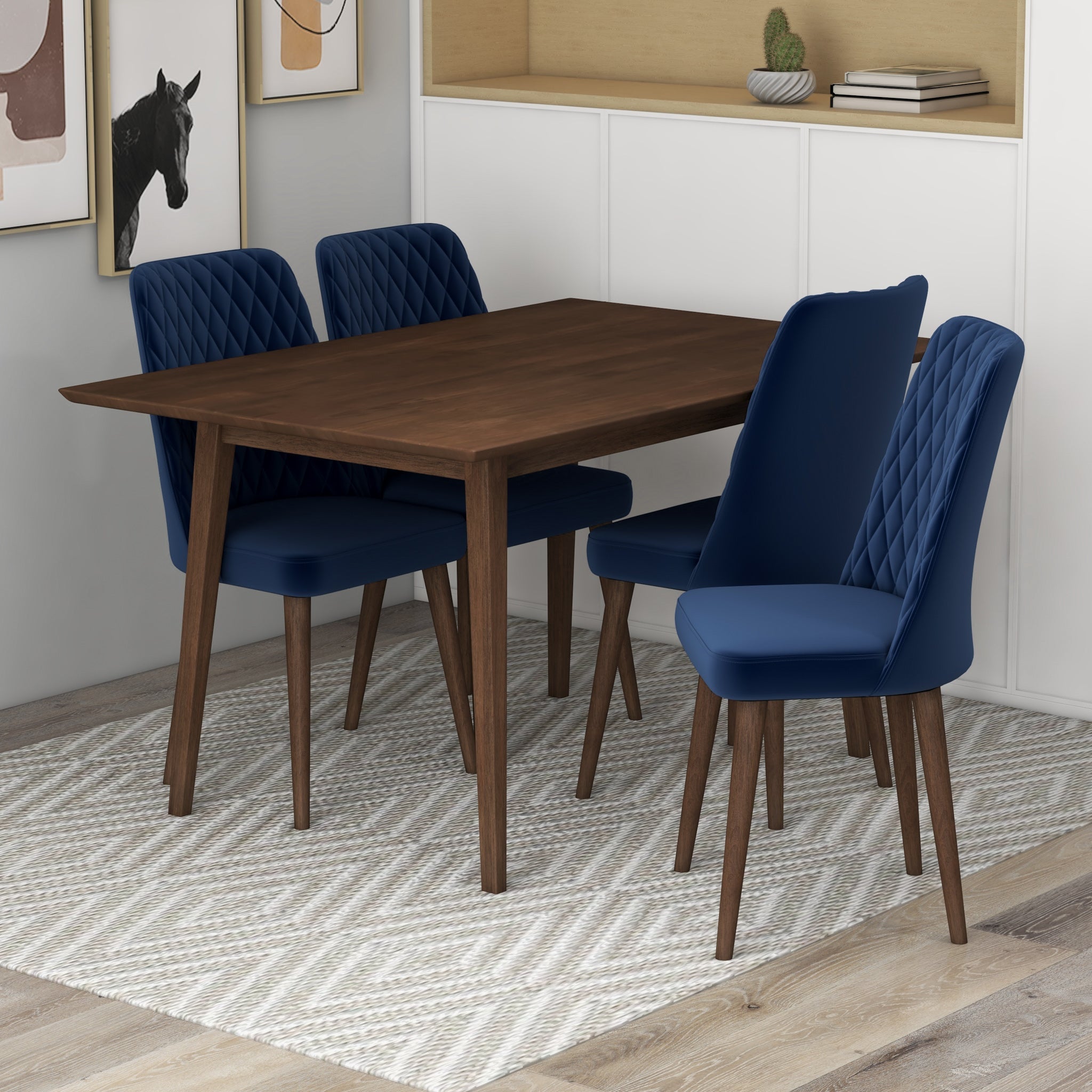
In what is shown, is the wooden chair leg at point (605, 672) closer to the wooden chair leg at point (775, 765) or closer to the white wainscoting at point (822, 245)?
the wooden chair leg at point (775, 765)

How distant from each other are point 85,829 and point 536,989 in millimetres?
1028

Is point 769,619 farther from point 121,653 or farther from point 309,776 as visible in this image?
point 121,653

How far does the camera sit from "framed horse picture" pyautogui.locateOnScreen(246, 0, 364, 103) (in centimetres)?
439

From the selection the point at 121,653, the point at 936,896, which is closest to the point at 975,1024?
the point at 936,896

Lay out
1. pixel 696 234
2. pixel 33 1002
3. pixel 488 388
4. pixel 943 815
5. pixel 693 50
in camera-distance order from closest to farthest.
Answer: pixel 33 1002 → pixel 943 815 → pixel 488 388 → pixel 696 234 → pixel 693 50

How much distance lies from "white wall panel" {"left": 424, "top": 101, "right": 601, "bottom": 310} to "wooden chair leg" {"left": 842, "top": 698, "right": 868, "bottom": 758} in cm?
131

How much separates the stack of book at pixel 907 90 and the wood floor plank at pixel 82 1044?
2.46m

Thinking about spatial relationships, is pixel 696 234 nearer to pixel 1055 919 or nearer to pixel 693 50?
pixel 693 50

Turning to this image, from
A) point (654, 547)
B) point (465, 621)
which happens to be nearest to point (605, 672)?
point (654, 547)

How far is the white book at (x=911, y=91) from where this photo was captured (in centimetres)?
411

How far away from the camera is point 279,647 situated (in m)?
4.61

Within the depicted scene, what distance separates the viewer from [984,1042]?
2.66 meters

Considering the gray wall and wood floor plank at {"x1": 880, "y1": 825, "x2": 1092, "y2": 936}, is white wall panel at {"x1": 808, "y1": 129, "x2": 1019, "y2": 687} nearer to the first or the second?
wood floor plank at {"x1": 880, "y1": 825, "x2": 1092, "y2": 936}

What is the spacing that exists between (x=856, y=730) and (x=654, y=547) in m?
0.63
